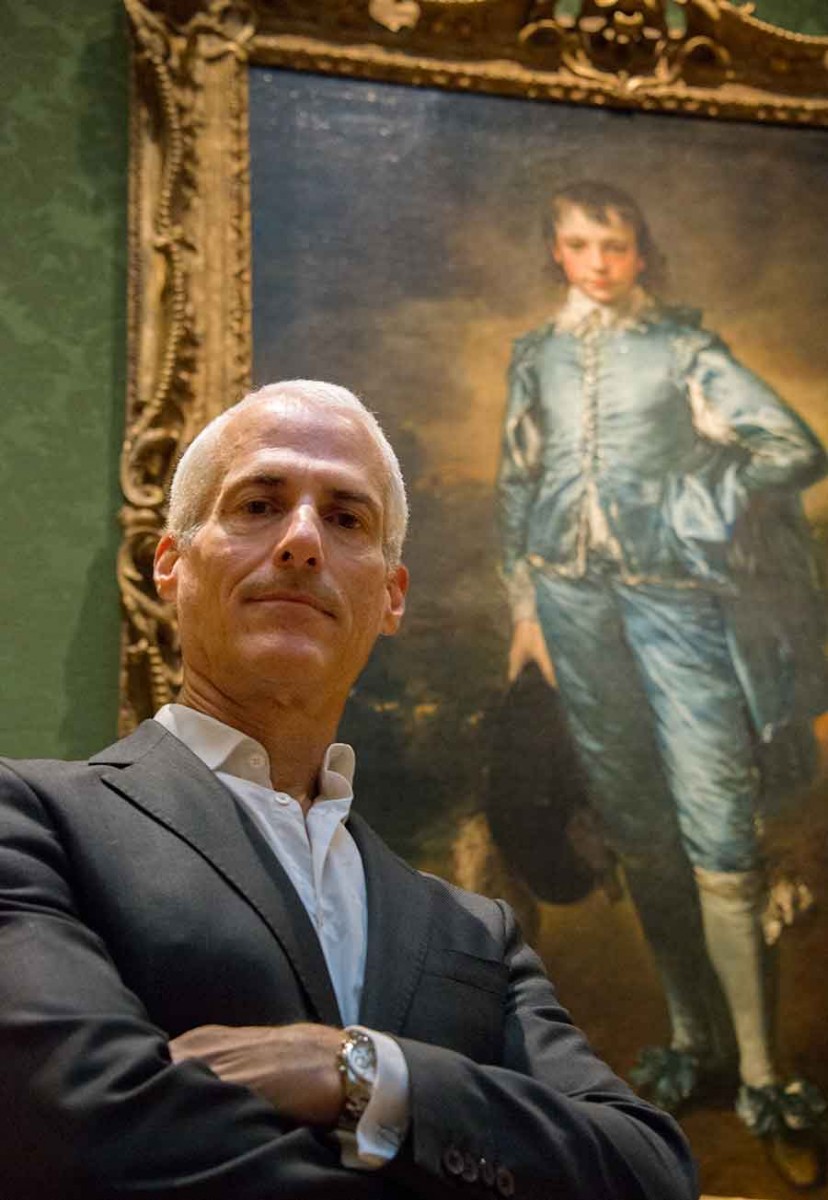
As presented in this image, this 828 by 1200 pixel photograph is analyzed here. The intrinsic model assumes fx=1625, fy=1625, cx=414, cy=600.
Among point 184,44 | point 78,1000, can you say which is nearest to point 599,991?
point 78,1000

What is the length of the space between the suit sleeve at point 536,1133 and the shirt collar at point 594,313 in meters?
2.15

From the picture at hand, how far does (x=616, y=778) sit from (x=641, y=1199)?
1.74 meters

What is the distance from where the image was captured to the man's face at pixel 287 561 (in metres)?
2.26

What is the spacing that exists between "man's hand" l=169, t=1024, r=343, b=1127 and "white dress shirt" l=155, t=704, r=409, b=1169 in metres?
0.26

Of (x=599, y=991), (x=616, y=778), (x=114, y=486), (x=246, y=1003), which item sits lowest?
(x=599, y=991)

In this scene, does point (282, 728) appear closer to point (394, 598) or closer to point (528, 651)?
point (394, 598)

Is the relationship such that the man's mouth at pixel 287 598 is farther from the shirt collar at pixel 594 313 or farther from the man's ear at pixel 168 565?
the shirt collar at pixel 594 313

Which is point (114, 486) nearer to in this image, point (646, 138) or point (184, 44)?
point (184, 44)

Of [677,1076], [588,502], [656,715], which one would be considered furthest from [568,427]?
[677,1076]

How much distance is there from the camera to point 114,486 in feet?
12.0

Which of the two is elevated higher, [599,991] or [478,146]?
[478,146]

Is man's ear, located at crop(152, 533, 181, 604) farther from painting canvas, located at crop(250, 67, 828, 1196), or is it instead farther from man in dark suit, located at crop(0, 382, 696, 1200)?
painting canvas, located at crop(250, 67, 828, 1196)

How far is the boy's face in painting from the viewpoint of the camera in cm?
393

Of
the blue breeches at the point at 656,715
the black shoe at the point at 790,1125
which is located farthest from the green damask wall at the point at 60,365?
the black shoe at the point at 790,1125
